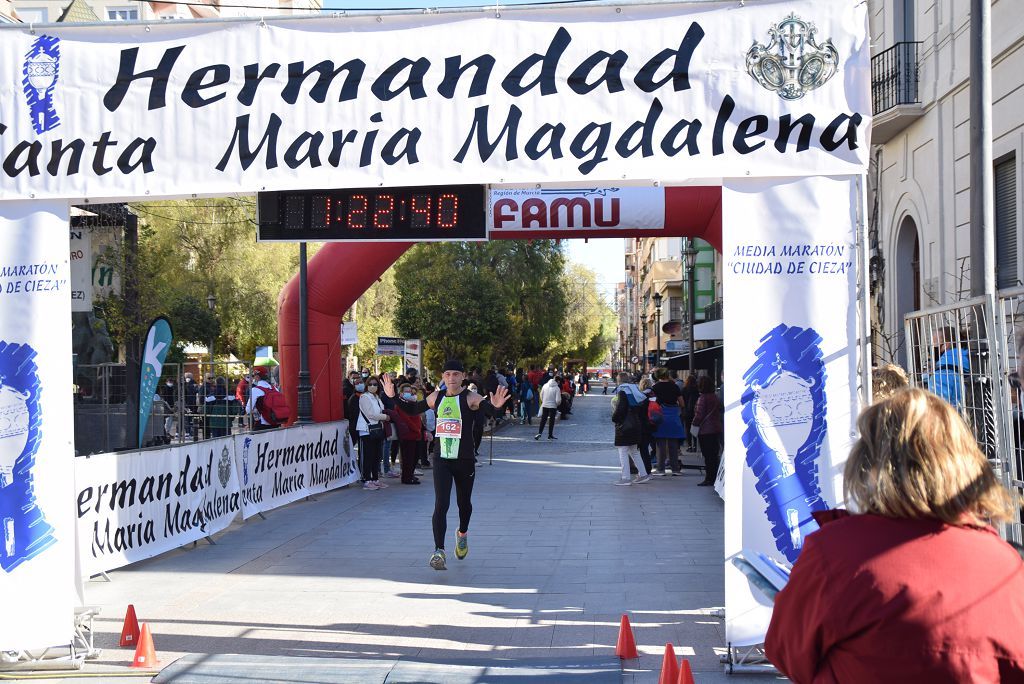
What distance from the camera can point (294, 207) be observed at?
673cm

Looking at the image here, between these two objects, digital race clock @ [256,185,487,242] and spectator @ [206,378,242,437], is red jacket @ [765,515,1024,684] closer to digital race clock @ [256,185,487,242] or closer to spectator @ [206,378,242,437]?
digital race clock @ [256,185,487,242]

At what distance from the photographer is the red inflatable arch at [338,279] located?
43.0 ft

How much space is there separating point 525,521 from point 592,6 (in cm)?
750

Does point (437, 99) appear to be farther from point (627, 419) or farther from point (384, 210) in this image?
point (627, 419)

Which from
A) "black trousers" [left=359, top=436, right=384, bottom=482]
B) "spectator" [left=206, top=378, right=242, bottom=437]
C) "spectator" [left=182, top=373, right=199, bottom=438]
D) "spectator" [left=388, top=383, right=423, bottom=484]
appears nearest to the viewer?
"black trousers" [left=359, top=436, right=384, bottom=482]

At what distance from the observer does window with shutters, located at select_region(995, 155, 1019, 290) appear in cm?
1333

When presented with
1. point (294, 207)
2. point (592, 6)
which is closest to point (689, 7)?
point (592, 6)

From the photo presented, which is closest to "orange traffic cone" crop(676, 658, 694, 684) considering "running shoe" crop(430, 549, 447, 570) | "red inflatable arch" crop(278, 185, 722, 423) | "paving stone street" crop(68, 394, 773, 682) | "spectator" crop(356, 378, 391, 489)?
"paving stone street" crop(68, 394, 773, 682)

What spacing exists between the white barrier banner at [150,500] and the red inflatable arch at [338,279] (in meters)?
3.69

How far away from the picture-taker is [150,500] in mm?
9789

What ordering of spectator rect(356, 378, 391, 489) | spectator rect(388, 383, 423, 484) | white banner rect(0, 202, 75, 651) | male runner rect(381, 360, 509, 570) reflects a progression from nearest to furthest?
1. white banner rect(0, 202, 75, 651)
2. male runner rect(381, 360, 509, 570)
3. spectator rect(356, 378, 391, 489)
4. spectator rect(388, 383, 423, 484)

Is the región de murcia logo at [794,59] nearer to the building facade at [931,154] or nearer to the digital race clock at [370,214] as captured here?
the digital race clock at [370,214]

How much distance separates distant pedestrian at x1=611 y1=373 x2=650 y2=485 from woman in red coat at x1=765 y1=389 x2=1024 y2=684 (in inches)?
513

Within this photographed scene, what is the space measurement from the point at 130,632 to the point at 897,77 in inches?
578
